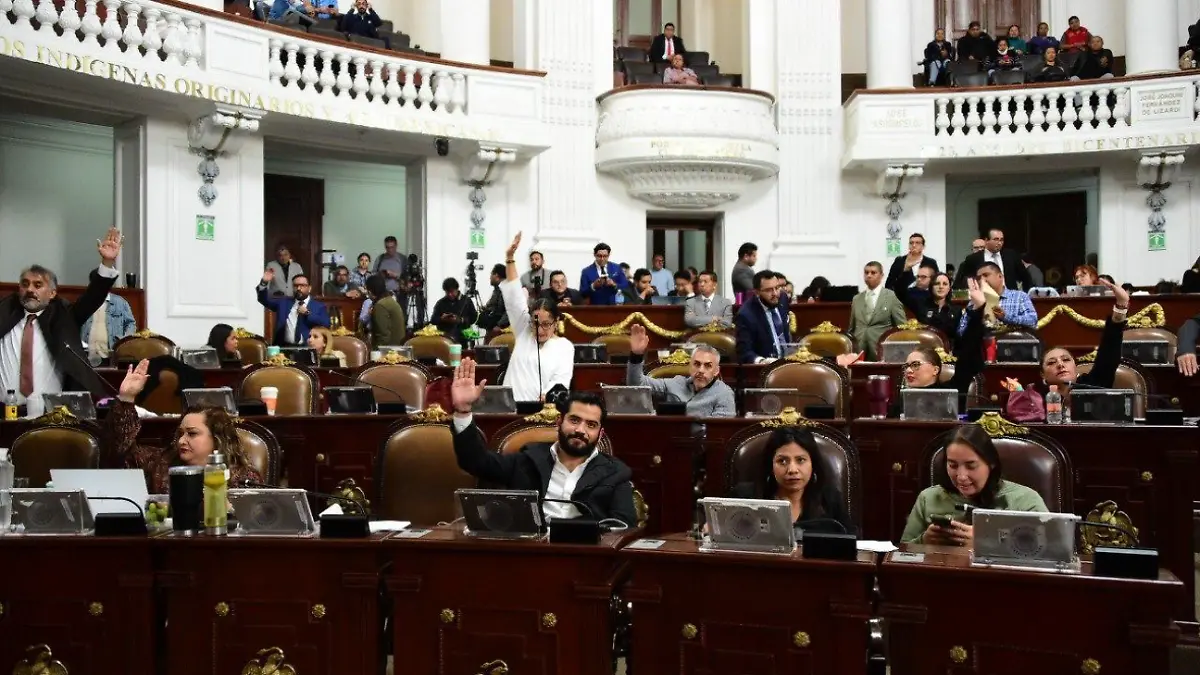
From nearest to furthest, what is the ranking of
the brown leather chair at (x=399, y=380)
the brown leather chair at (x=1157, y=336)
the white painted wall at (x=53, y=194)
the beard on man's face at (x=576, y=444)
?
the beard on man's face at (x=576, y=444) < the brown leather chair at (x=399, y=380) < the brown leather chair at (x=1157, y=336) < the white painted wall at (x=53, y=194)

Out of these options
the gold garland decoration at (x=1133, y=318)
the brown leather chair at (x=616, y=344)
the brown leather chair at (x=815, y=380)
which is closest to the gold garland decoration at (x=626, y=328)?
the brown leather chair at (x=616, y=344)

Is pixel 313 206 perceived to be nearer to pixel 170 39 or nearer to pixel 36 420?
pixel 170 39

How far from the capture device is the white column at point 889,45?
13.5 metres

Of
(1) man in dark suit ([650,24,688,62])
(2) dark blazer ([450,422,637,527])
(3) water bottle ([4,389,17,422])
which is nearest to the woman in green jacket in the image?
(2) dark blazer ([450,422,637,527])

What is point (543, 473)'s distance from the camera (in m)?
3.98

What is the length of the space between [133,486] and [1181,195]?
12.6 m

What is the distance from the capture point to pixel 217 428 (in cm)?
400

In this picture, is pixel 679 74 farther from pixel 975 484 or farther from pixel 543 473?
pixel 975 484

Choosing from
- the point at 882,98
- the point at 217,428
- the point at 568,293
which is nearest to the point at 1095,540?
the point at 217,428

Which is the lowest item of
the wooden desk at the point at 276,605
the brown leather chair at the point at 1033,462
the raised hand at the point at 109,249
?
the wooden desk at the point at 276,605

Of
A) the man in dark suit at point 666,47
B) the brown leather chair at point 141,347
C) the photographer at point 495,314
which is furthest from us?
the man in dark suit at point 666,47

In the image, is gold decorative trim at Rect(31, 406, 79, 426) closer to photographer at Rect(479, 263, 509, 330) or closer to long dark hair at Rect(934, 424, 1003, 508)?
long dark hair at Rect(934, 424, 1003, 508)

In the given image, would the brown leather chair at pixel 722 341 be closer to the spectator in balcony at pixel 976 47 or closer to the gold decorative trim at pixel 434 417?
the gold decorative trim at pixel 434 417

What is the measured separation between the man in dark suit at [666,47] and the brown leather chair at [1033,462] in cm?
1061
